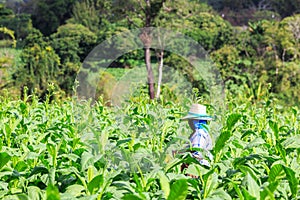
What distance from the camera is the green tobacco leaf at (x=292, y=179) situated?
2080 millimetres

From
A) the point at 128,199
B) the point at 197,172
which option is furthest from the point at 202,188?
the point at 128,199

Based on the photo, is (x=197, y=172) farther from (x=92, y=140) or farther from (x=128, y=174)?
(x=92, y=140)

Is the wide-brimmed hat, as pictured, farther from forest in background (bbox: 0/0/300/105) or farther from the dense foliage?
forest in background (bbox: 0/0/300/105)

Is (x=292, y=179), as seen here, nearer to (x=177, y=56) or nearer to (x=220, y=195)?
(x=220, y=195)

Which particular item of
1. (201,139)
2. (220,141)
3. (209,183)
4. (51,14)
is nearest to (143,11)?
(201,139)

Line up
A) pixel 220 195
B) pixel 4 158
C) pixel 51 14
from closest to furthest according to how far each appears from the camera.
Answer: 1. pixel 220 195
2. pixel 4 158
3. pixel 51 14

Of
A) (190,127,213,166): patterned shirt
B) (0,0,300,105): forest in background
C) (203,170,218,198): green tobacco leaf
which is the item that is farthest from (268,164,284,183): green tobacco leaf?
(0,0,300,105): forest in background

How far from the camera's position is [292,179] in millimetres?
2111

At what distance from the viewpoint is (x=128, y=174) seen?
2504 millimetres

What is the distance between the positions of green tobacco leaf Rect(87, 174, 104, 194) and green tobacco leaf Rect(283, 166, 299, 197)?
0.69 m

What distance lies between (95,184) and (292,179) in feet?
2.46

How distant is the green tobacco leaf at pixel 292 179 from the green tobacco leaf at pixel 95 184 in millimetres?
694

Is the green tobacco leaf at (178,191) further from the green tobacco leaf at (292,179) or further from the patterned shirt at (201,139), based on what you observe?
the patterned shirt at (201,139)

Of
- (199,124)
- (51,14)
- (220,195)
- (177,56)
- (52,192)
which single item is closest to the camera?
(52,192)
